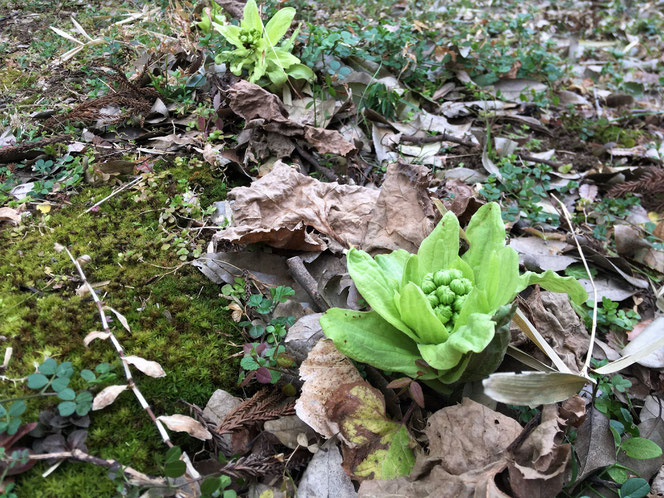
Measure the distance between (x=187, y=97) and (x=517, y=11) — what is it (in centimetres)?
414

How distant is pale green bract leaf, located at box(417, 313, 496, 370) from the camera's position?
1.41 meters

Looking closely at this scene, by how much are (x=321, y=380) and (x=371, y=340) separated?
23 centimetres

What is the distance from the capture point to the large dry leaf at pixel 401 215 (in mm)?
2195

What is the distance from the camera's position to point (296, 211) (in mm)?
2283

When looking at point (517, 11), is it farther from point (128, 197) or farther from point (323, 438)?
point (323, 438)

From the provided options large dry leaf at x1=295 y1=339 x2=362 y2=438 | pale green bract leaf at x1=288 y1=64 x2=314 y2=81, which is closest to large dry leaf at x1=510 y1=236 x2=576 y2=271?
large dry leaf at x1=295 y1=339 x2=362 y2=438

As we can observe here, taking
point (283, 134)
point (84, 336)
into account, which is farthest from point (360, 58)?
point (84, 336)

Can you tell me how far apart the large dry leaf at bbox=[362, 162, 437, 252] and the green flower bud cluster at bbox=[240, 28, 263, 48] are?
138cm

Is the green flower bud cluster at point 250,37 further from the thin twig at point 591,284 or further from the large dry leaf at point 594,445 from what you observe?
the large dry leaf at point 594,445

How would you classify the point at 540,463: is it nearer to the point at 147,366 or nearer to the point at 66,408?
the point at 147,366

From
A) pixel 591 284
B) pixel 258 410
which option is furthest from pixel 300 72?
pixel 258 410

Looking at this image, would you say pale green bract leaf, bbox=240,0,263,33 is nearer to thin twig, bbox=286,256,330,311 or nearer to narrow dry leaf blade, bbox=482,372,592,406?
thin twig, bbox=286,256,330,311

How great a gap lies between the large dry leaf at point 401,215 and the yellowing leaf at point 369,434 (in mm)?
744

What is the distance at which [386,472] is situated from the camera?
1534 mm
